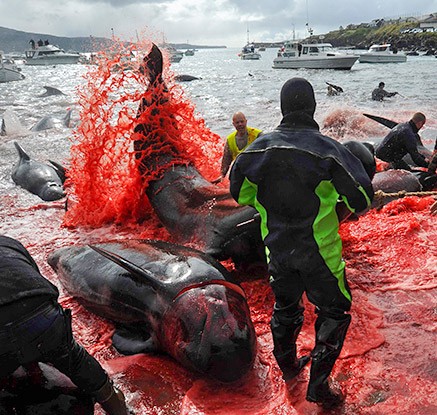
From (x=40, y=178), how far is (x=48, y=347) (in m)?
8.58

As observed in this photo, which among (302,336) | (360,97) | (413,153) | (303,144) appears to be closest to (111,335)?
(302,336)

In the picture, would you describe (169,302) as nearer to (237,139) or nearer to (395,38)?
(237,139)

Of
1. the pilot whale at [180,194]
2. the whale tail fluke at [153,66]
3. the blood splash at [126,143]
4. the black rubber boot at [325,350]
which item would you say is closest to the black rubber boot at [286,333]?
the black rubber boot at [325,350]

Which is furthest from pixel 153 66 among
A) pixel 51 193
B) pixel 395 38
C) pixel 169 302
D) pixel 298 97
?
pixel 395 38

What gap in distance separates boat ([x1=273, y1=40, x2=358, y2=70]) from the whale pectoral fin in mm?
49737

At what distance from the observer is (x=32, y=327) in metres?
2.91

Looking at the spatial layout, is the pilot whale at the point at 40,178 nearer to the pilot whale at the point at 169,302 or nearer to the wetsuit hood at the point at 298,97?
the pilot whale at the point at 169,302

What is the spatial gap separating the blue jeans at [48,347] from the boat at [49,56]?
8982cm

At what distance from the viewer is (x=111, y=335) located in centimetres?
491

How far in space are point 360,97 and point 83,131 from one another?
2416 centimetres

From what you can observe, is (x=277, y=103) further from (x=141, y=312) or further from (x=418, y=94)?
(x=141, y=312)

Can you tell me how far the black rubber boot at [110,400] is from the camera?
3.30m

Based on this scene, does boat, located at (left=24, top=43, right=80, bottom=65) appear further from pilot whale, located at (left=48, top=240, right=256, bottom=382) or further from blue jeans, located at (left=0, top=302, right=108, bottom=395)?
blue jeans, located at (left=0, top=302, right=108, bottom=395)

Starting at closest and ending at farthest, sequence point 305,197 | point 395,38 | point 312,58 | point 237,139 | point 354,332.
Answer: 1. point 305,197
2. point 354,332
3. point 237,139
4. point 312,58
5. point 395,38
